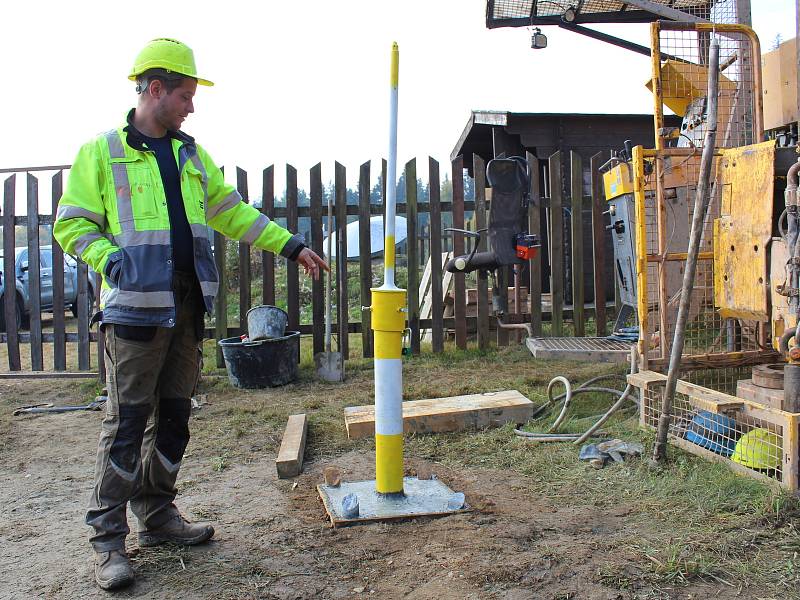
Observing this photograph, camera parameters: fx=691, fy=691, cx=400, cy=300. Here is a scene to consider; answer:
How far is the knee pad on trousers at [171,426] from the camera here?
2.93 meters

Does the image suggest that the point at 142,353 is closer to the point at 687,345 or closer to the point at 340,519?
the point at 340,519

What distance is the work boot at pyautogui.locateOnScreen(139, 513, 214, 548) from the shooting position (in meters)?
2.90

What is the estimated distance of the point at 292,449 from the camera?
4016 millimetres

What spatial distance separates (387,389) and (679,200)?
2988 millimetres

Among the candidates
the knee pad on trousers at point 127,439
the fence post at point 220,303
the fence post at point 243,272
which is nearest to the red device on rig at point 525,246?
the fence post at point 243,272

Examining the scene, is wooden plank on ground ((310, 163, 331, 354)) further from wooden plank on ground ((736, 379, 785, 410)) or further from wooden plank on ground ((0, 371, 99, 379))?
wooden plank on ground ((736, 379, 785, 410))

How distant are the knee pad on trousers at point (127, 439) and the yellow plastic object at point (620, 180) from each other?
4277mm

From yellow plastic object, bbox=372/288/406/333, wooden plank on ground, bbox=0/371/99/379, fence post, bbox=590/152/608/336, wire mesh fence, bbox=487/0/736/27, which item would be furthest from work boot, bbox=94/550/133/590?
wire mesh fence, bbox=487/0/736/27

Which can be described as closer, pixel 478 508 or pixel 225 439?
pixel 478 508

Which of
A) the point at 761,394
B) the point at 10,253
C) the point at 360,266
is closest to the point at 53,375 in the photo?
the point at 10,253

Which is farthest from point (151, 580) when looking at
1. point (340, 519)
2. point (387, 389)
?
point (387, 389)

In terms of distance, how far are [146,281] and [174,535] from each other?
43.1 inches

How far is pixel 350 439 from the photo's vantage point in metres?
4.48

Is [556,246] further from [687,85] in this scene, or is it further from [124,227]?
[124,227]
